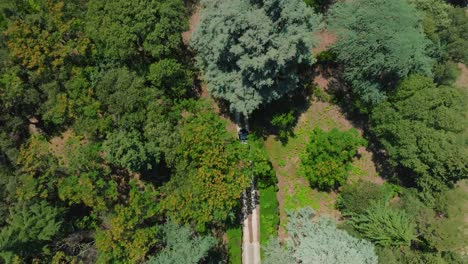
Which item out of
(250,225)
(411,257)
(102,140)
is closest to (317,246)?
(250,225)

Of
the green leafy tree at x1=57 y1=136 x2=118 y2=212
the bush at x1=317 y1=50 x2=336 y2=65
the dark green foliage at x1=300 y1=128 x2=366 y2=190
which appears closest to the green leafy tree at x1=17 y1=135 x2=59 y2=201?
the green leafy tree at x1=57 y1=136 x2=118 y2=212

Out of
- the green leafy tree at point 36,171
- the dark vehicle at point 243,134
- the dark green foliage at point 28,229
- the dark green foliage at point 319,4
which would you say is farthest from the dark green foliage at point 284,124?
the dark green foliage at point 28,229

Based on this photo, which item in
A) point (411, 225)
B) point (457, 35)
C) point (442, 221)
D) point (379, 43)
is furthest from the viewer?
point (457, 35)

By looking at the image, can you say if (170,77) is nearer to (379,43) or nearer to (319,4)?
(319,4)

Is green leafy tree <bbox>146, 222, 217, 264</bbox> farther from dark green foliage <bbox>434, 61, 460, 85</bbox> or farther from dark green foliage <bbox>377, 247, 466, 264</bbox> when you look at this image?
dark green foliage <bbox>434, 61, 460, 85</bbox>

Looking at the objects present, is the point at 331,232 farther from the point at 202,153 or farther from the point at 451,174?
the point at 202,153

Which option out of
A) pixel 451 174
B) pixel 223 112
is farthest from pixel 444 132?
pixel 223 112

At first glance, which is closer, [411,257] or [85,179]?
[85,179]
